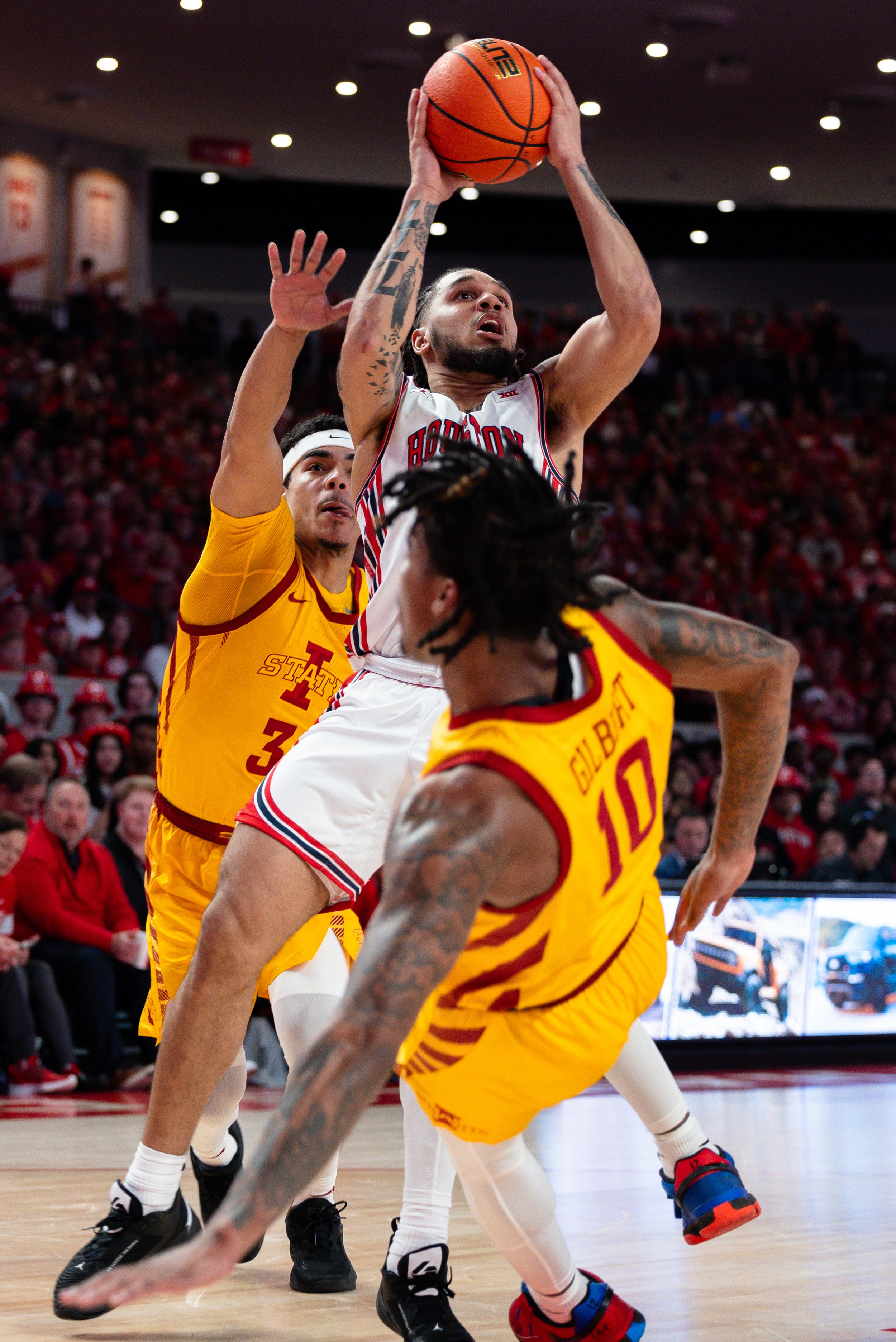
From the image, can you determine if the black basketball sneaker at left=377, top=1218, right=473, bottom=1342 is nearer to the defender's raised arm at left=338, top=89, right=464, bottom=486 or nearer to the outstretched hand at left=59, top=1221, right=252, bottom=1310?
the outstretched hand at left=59, top=1221, right=252, bottom=1310

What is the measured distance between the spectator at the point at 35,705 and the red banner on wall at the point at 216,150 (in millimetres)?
11826

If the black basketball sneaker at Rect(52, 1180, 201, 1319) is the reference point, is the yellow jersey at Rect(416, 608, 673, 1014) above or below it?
above

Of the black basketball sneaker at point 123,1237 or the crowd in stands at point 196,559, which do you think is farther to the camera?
the crowd in stands at point 196,559

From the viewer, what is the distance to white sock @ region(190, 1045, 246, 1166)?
3871mm

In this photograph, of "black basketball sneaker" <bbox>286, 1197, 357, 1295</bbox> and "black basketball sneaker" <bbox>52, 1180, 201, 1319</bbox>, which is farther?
"black basketball sneaker" <bbox>286, 1197, 357, 1295</bbox>

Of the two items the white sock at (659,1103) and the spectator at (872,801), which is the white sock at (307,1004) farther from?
the spectator at (872,801)

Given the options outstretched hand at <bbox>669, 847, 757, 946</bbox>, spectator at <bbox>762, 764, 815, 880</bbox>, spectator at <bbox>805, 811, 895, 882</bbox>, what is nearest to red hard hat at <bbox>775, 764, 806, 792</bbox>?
spectator at <bbox>762, 764, 815, 880</bbox>

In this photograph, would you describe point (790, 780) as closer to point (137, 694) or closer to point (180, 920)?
point (137, 694)

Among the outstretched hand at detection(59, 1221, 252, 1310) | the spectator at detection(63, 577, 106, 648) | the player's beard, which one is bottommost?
the outstretched hand at detection(59, 1221, 252, 1310)

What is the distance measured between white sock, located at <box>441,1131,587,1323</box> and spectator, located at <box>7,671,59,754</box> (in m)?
7.06

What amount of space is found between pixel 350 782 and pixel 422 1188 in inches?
33.2

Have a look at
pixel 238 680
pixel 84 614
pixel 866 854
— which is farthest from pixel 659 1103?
pixel 84 614

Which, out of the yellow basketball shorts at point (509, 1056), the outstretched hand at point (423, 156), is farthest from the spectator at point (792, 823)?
the yellow basketball shorts at point (509, 1056)

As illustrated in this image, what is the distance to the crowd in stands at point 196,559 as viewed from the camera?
7.50 m
